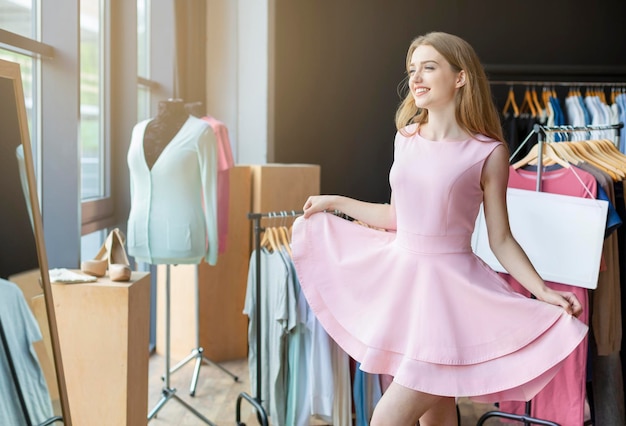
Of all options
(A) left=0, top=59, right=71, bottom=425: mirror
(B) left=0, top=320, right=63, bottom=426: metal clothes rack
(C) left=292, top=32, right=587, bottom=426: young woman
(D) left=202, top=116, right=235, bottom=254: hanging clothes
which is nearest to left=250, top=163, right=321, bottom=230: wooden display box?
(D) left=202, top=116, right=235, bottom=254: hanging clothes

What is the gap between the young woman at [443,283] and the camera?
2020 millimetres

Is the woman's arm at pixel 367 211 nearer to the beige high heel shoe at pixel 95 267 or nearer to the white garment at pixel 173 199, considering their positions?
the beige high heel shoe at pixel 95 267

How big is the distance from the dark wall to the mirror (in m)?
3.68

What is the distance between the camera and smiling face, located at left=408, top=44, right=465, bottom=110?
83.4 inches

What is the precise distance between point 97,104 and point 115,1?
594 millimetres

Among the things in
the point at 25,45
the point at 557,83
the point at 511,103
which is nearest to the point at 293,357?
the point at 25,45

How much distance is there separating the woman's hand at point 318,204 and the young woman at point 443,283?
0.04 metres

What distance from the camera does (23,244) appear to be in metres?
2.00

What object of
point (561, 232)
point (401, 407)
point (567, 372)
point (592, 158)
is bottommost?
point (567, 372)

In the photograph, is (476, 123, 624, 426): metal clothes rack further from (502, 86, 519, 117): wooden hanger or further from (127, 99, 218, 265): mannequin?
(502, 86, 519, 117): wooden hanger

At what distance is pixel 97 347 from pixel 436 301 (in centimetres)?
132

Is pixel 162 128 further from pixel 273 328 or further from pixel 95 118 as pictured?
pixel 273 328

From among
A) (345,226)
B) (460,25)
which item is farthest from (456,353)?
(460,25)

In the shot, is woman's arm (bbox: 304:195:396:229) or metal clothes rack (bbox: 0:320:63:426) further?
woman's arm (bbox: 304:195:396:229)
